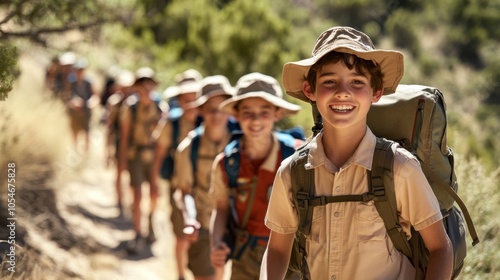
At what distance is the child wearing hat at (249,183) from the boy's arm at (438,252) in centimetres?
202

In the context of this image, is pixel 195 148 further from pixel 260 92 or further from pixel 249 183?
pixel 249 183

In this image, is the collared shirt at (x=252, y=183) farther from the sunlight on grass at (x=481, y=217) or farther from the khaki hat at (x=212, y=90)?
the khaki hat at (x=212, y=90)

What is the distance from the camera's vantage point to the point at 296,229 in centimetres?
340

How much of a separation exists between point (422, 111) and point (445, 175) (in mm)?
283

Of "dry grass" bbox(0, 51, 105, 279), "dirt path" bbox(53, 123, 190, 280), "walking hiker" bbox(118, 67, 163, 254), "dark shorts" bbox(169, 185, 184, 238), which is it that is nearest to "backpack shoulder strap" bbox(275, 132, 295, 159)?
"dry grass" bbox(0, 51, 105, 279)

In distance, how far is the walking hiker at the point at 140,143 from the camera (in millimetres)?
10342

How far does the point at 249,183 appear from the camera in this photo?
5.11m

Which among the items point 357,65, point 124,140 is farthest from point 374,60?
point 124,140

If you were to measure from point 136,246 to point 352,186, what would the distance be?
736 centimetres

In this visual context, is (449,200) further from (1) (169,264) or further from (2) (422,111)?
(1) (169,264)

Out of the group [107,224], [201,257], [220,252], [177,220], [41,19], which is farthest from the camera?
[107,224]

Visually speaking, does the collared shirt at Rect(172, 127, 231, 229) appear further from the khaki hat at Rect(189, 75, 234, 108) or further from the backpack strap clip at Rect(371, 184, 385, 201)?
the backpack strap clip at Rect(371, 184, 385, 201)

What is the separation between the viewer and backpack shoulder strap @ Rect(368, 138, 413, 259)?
3.13 meters

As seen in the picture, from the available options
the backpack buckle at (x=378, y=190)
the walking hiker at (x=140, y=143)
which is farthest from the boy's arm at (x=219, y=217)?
the walking hiker at (x=140, y=143)
